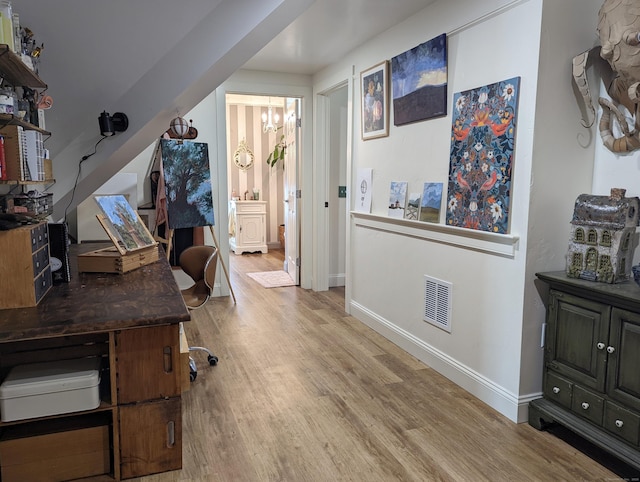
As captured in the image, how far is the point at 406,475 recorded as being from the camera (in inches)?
81.0

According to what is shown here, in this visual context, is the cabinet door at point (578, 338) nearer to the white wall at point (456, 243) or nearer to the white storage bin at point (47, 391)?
the white wall at point (456, 243)

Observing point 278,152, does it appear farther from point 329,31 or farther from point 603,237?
point 603,237

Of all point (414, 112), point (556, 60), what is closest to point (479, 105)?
point (556, 60)

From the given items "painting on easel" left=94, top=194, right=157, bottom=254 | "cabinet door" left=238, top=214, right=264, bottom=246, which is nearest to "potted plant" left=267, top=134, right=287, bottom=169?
"cabinet door" left=238, top=214, right=264, bottom=246

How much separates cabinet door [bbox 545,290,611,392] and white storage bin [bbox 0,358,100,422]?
2.10 meters

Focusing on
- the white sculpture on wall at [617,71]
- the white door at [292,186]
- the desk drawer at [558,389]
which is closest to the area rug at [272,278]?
the white door at [292,186]

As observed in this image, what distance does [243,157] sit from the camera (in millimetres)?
8172

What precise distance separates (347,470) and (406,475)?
0.26m

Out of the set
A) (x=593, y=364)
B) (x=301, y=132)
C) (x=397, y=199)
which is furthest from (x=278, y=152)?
(x=593, y=364)

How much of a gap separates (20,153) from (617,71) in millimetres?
2601

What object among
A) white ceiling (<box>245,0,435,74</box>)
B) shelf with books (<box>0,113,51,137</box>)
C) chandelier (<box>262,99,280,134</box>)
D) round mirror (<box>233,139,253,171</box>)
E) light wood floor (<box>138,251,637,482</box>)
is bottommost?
light wood floor (<box>138,251,637,482</box>)

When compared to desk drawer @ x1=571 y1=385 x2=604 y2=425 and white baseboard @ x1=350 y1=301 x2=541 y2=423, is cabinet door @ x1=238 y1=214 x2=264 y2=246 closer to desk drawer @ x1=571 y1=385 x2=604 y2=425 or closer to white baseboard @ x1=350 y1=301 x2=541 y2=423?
white baseboard @ x1=350 y1=301 x2=541 y2=423

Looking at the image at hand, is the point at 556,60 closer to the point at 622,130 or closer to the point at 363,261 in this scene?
the point at 622,130

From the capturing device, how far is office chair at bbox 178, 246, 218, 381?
3.10m
